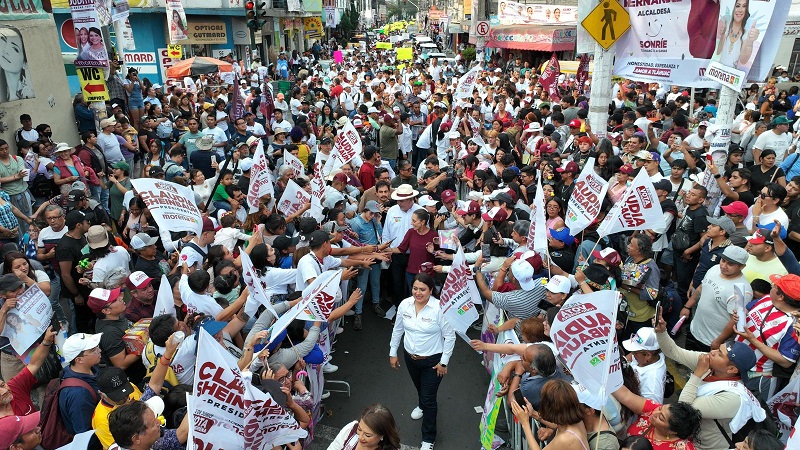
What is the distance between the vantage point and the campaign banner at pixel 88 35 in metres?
11.5

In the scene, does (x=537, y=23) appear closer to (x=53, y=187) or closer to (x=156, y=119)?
(x=156, y=119)

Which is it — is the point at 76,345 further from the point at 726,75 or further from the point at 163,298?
the point at 726,75

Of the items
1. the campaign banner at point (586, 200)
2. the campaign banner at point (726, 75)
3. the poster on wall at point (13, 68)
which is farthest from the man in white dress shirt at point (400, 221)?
the poster on wall at point (13, 68)

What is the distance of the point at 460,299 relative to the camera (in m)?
4.89

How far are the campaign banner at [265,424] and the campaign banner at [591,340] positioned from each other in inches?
76.3

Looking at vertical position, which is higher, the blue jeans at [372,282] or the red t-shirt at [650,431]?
the red t-shirt at [650,431]

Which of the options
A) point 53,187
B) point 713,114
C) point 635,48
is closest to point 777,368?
point 635,48

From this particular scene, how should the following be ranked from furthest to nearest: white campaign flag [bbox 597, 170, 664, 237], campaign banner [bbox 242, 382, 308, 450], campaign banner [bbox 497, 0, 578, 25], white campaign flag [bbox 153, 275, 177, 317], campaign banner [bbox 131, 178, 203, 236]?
campaign banner [bbox 497, 0, 578, 25] → campaign banner [bbox 131, 178, 203, 236] → white campaign flag [bbox 597, 170, 664, 237] → white campaign flag [bbox 153, 275, 177, 317] → campaign banner [bbox 242, 382, 308, 450]

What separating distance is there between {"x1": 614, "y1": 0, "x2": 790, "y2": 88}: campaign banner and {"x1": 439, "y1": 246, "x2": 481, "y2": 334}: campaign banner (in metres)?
5.79

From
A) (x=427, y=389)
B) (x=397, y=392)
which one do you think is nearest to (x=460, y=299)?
(x=427, y=389)

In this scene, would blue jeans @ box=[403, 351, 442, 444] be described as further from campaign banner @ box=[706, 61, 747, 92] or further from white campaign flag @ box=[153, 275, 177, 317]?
campaign banner @ box=[706, 61, 747, 92]

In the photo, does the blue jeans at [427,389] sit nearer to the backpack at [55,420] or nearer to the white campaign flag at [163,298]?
the white campaign flag at [163,298]

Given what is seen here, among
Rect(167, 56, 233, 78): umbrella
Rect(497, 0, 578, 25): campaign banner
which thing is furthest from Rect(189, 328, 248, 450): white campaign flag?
Rect(497, 0, 578, 25): campaign banner

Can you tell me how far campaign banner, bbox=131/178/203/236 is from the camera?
5.93 meters
